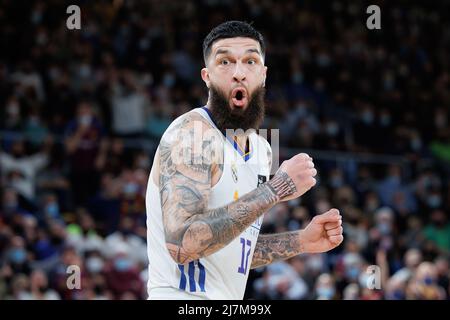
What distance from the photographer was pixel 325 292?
13.1m

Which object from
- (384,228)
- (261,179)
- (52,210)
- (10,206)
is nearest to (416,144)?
(384,228)

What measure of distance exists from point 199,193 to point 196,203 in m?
0.07

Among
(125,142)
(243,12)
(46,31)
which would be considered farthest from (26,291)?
(243,12)

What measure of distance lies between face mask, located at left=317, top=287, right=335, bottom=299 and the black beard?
7692 millimetres

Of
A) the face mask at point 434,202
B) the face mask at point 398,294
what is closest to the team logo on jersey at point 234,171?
the face mask at point 398,294

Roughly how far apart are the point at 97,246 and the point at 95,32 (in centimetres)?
582

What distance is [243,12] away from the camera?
20.7 metres

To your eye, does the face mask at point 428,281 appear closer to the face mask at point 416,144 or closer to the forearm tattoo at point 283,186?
the face mask at point 416,144

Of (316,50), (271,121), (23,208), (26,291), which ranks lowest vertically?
(26,291)

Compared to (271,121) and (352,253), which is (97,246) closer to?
(352,253)

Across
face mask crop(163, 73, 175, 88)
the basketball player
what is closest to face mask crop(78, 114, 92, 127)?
face mask crop(163, 73, 175, 88)

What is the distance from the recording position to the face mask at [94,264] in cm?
1316

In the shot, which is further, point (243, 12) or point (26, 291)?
point (243, 12)

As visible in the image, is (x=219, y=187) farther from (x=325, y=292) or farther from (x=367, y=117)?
(x=367, y=117)
